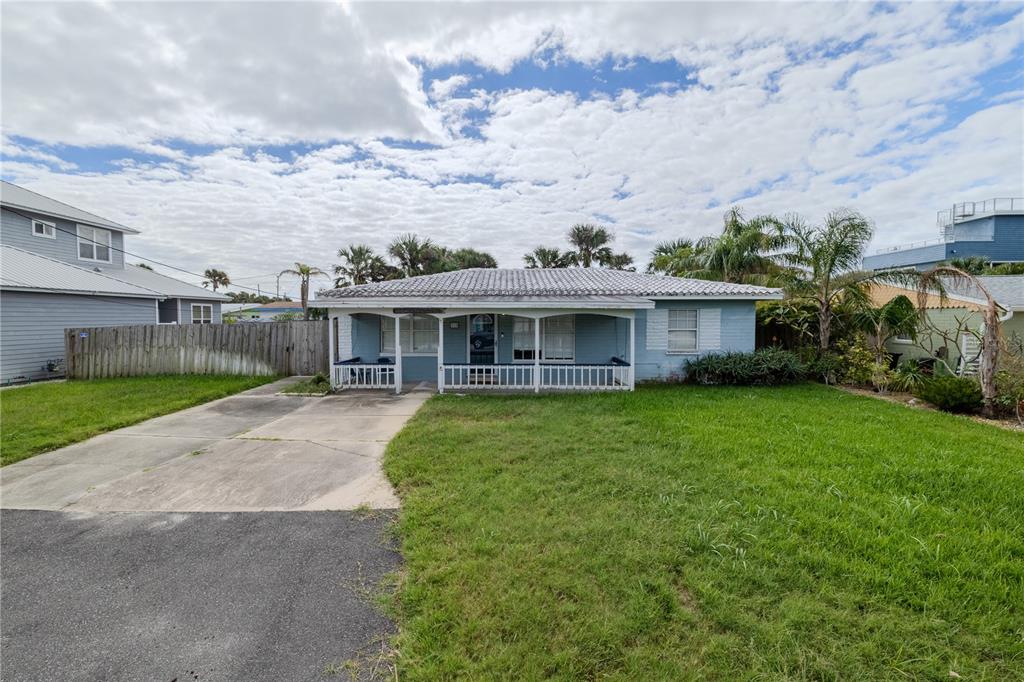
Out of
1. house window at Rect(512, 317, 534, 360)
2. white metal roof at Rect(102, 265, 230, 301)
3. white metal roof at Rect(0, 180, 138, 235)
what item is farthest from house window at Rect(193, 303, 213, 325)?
house window at Rect(512, 317, 534, 360)

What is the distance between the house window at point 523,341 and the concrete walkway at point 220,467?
476cm

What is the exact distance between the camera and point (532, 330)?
12.8 meters

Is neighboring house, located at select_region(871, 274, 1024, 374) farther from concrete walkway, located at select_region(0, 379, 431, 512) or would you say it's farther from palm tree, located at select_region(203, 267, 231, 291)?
palm tree, located at select_region(203, 267, 231, 291)

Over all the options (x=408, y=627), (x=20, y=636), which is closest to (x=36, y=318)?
(x=20, y=636)

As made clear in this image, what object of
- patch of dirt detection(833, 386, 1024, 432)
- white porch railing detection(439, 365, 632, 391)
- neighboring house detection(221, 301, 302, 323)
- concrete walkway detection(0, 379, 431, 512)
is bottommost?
concrete walkway detection(0, 379, 431, 512)

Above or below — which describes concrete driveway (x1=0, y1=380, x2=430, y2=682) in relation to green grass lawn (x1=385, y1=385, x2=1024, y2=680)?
below

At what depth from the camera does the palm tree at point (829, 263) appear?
36.7ft

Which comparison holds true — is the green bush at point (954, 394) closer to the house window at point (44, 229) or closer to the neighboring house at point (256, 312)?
the house window at point (44, 229)

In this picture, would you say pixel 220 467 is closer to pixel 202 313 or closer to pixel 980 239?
pixel 202 313

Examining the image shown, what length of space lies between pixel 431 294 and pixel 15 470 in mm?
7640

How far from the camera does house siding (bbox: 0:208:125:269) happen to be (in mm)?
15867

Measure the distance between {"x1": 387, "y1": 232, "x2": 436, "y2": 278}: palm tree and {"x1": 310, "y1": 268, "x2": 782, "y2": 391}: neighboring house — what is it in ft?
48.1

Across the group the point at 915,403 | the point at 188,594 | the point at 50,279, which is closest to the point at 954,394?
the point at 915,403

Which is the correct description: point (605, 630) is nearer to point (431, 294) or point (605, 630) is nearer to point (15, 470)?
point (15, 470)
